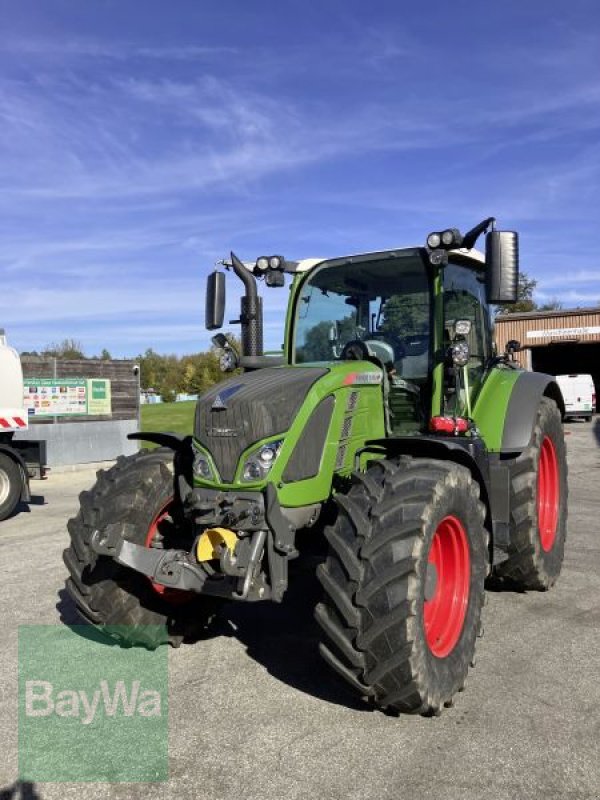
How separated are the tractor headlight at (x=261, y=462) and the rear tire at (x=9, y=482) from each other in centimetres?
692

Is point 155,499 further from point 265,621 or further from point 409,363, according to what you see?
point 409,363

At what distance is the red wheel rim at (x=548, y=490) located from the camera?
19.6 ft

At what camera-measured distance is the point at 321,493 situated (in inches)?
156

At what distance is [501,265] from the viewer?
416 cm

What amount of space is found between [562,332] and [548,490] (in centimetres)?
2768

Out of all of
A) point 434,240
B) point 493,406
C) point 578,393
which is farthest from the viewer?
point 578,393

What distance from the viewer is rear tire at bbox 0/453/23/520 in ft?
31.7

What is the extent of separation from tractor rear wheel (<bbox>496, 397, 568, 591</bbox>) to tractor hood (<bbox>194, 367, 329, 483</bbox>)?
6.16ft

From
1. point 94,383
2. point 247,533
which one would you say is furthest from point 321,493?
point 94,383

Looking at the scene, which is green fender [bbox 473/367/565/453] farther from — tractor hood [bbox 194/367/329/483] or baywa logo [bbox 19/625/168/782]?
baywa logo [bbox 19/625/168/782]

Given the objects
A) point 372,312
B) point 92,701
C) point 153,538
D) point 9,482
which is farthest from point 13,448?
point 92,701

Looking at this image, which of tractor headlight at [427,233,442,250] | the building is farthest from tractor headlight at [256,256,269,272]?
the building

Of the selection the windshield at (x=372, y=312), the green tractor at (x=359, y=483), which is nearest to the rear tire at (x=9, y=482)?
the green tractor at (x=359, y=483)

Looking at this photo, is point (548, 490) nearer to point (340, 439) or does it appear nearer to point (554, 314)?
point (340, 439)
